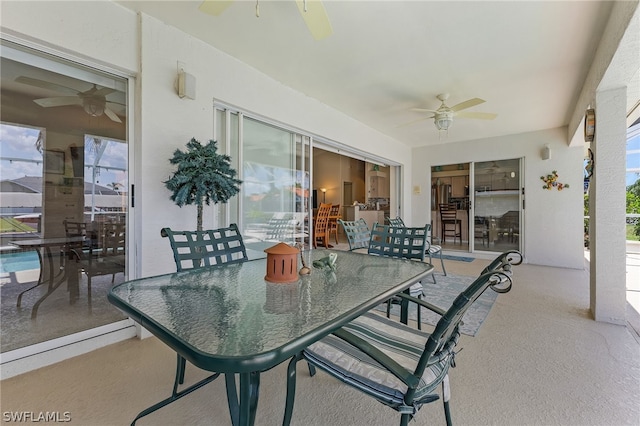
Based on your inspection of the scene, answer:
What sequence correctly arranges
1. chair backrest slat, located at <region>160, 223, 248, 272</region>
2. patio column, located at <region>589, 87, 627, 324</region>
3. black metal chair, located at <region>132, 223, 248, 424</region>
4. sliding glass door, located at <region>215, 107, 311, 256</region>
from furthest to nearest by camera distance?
sliding glass door, located at <region>215, 107, 311, 256</region>, patio column, located at <region>589, 87, 627, 324</region>, chair backrest slat, located at <region>160, 223, 248, 272</region>, black metal chair, located at <region>132, 223, 248, 424</region>

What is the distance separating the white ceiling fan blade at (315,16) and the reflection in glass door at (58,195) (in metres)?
1.61

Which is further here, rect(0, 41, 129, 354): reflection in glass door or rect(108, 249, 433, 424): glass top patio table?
rect(0, 41, 129, 354): reflection in glass door

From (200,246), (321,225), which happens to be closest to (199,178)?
(200,246)

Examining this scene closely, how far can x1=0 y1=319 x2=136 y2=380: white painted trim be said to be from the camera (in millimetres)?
1725

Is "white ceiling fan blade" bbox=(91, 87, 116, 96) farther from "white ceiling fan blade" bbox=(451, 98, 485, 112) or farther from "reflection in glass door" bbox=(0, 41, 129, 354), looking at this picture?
"white ceiling fan blade" bbox=(451, 98, 485, 112)

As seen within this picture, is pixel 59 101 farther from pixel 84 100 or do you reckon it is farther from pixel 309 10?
pixel 309 10

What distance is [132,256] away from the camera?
2211 mm

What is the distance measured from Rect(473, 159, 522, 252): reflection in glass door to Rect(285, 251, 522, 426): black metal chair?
18.3 ft

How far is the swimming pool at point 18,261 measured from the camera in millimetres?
1899

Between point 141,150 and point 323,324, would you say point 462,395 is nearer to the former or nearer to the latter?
point 323,324

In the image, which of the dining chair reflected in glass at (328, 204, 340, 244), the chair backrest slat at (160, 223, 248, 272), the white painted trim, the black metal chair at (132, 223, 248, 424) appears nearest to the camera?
the black metal chair at (132, 223, 248, 424)


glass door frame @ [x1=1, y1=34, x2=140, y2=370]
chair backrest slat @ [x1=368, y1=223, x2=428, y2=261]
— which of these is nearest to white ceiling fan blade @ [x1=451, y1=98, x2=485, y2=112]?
chair backrest slat @ [x1=368, y1=223, x2=428, y2=261]

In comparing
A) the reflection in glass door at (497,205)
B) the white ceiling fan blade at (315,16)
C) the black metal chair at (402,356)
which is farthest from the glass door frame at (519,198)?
the black metal chair at (402,356)

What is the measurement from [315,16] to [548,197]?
5539mm
